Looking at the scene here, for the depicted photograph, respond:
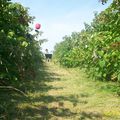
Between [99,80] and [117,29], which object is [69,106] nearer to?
[117,29]

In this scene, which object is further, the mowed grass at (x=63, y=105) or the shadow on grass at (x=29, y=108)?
the mowed grass at (x=63, y=105)

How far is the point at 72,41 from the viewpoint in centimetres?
3966

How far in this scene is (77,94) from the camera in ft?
37.0

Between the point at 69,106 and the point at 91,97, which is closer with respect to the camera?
the point at 69,106

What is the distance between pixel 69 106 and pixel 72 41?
30.9 m

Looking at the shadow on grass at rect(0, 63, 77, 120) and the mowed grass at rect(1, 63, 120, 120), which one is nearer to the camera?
the shadow on grass at rect(0, 63, 77, 120)

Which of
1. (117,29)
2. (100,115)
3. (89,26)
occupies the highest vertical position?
(89,26)

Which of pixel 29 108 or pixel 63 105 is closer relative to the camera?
pixel 29 108

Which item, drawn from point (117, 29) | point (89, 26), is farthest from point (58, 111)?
point (89, 26)

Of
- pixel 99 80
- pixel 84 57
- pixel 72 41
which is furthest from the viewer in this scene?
pixel 72 41

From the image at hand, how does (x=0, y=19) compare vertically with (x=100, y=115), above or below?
above

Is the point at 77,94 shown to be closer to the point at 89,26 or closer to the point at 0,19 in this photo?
the point at 0,19

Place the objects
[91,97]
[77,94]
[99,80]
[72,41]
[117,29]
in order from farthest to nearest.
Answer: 1. [72,41]
2. [99,80]
3. [77,94]
4. [91,97]
5. [117,29]

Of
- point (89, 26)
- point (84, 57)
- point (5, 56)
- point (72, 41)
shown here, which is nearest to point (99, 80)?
point (84, 57)
